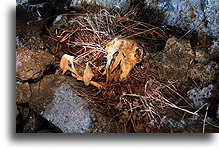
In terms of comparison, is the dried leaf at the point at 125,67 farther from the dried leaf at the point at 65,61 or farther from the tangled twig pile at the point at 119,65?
the dried leaf at the point at 65,61

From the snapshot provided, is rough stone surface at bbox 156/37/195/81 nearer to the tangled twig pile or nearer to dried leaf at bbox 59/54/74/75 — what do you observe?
the tangled twig pile

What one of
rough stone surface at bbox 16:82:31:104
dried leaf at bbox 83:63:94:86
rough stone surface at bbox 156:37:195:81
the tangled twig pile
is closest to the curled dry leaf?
the tangled twig pile

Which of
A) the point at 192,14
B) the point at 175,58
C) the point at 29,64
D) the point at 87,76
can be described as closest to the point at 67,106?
the point at 87,76

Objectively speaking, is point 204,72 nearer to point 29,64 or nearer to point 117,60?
point 117,60

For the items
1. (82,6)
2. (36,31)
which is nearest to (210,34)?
(82,6)

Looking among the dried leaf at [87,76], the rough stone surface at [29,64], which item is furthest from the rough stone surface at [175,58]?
the rough stone surface at [29,64]
